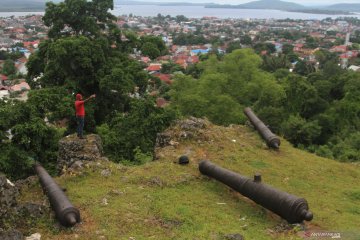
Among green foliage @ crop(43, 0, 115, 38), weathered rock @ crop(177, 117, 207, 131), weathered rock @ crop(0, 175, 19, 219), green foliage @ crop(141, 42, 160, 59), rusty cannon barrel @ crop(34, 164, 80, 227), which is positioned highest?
green foliage @ crop(43, 0, 115, 38)

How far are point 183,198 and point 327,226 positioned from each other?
123 inches

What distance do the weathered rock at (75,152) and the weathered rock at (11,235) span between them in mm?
4204

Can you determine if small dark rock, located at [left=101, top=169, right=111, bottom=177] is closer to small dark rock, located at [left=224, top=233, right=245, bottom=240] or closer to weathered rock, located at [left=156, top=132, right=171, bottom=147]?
weathered rock, located at [left=156, top=132, right=171, bottom=147]

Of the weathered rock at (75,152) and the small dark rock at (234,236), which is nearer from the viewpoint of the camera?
the small dark rock at (234,236)

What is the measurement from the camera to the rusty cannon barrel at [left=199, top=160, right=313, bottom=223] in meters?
7.88

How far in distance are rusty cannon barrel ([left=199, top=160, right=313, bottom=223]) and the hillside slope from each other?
274 millimetres

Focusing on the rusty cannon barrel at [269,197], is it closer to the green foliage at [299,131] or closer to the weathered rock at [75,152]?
the weathered rock at [75,152]

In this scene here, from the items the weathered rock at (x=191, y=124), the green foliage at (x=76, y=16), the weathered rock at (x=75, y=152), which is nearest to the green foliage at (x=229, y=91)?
the green foliage at (x=76, y=16)

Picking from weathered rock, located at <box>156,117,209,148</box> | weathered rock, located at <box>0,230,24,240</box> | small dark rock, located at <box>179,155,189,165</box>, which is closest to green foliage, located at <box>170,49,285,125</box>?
weathered rock, located at <box>156,117,209,148</box>

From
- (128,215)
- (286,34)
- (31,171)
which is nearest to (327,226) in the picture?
(128,215)

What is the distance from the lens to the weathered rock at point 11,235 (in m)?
6.74

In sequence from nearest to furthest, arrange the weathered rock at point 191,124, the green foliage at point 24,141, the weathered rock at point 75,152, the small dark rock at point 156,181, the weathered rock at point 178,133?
the small dark rock at point 156,181 < the weathered rock at point 75,152 < the weathered rock at point 178,133 < the green foliage at point 24,141 < the weathered rock at point 191,124

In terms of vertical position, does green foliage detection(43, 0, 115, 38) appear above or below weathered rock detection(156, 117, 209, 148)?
above

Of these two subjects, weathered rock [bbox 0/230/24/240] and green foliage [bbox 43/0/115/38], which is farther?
green foliage [bbox 43/0/115/38]
